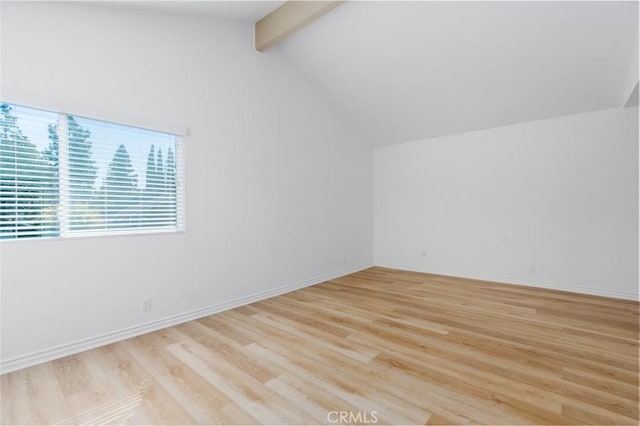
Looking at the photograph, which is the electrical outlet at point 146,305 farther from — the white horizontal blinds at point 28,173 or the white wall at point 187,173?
the white horizontal blinds at point 28,173

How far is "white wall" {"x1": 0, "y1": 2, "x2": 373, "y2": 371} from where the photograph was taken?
229 centimetres

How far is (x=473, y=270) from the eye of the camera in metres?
5.01

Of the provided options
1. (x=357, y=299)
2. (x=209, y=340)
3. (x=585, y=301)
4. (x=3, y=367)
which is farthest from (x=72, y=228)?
(x=585, y=301)

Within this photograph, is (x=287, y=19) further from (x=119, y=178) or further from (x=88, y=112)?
(x=119, y=178)

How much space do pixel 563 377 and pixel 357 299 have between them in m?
2.21

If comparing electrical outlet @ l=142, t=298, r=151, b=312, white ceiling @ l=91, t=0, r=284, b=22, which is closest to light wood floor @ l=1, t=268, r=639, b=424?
electrical outlet @ l=142, t=298, r=151, b=312

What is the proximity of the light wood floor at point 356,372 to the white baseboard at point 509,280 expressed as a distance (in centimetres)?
52

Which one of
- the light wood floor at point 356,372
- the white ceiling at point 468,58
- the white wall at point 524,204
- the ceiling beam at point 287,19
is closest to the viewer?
the light wood floor at point 356,372

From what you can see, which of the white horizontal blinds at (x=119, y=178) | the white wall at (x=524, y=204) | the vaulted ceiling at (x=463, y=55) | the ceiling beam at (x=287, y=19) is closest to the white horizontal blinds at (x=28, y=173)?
the white horizontal blinds at (x=119, y=178)

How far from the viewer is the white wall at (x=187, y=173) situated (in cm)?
229

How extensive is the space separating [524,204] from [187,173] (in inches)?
187

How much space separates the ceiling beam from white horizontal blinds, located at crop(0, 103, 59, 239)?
2.41 m

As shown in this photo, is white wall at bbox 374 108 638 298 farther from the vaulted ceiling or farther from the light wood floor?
the light wood floor

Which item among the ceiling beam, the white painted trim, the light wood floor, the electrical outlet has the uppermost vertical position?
the ceiling beam
